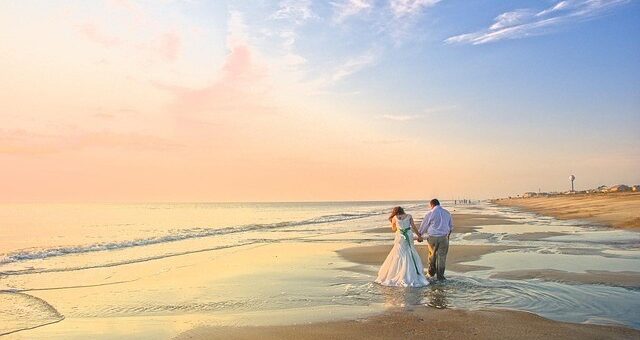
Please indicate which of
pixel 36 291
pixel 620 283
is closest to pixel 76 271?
pixel 36 291

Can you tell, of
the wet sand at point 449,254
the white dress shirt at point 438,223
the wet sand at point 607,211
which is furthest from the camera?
the wet sand at point 607,211

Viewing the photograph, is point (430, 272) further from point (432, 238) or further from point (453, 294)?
point (453, 294)

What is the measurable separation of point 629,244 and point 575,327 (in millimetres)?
16199

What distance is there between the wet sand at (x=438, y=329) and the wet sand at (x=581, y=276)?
4613mm

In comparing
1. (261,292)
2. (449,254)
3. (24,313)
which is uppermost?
(449,254)

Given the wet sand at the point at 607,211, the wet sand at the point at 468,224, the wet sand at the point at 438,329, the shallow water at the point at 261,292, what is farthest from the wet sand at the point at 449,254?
the wet sand at the point at 607,211

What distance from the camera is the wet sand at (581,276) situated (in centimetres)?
1259

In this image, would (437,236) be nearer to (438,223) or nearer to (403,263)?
(438,223)

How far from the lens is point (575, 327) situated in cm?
829

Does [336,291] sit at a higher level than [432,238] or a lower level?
lower

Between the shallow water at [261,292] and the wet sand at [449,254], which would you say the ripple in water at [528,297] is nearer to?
the shallow water at [261,292]

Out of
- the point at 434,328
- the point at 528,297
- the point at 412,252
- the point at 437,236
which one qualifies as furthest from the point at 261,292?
the point at 528,297

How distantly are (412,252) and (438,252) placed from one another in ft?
2.80

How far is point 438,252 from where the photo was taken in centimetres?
1382
